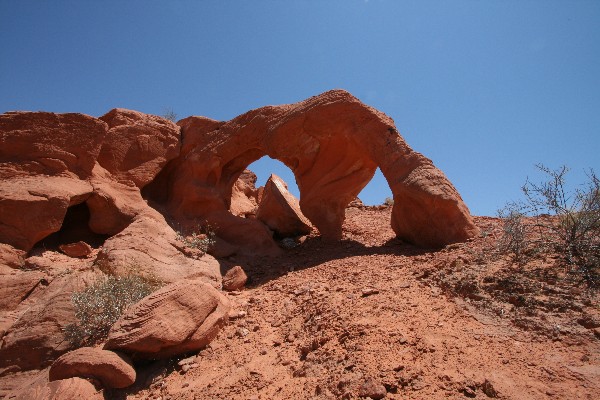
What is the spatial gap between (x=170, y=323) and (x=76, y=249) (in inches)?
155

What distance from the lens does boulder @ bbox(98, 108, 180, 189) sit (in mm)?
8359

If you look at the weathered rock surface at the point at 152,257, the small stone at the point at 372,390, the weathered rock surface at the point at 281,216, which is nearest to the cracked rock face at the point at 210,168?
the weathered rock surface at the point at 281,216

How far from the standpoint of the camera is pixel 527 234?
597 cm

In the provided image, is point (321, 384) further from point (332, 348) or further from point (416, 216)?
point (416, 216)

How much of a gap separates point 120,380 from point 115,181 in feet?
17.4

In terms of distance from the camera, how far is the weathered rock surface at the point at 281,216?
939 cm

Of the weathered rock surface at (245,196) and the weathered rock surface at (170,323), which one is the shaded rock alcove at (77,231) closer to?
the weathered rock surface at (245,196)

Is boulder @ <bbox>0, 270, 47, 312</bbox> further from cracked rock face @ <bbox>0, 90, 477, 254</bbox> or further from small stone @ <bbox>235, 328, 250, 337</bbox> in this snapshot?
small stone @ <bbox>235, 328, 250, 337</bbox>

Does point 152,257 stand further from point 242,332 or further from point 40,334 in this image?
point 242,332

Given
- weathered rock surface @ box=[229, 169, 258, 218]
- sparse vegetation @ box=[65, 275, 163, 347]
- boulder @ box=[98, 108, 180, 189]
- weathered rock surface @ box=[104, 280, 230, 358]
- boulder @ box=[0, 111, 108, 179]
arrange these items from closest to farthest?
weathered rock surface @ box=[104, 280, 230, 358], sparse vegetation @ box=[65, 275, 163, 347], boulder @ box=[0, 111, 108, 179], boulder @ box=[98, 108, 180, 189], weathered rock surface @ box=[229, 169, 258, 218]

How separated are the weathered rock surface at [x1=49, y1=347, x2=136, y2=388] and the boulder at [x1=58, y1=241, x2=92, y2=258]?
3.53 m

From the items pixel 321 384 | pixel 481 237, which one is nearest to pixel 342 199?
pixel 481 237

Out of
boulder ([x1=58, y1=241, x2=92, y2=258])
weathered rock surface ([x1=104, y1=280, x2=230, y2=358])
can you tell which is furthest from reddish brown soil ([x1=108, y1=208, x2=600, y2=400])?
boulder ([x1=58, y1=241, x2=92, y2=258])

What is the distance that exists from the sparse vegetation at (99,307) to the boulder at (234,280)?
1.49 metres
